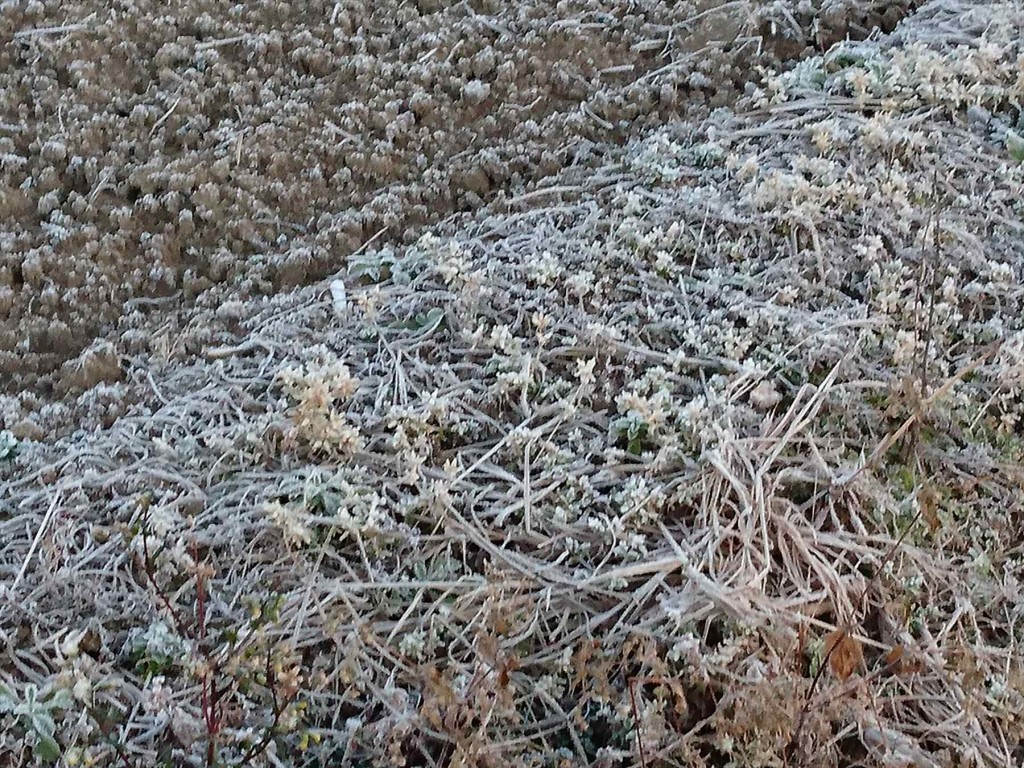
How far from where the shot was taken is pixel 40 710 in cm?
144

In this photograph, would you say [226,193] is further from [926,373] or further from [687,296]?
[926,373]

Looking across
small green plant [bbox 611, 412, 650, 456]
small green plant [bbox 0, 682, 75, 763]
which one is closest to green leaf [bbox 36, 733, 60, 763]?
small green plant [bbox 0, 682, 75, 763]

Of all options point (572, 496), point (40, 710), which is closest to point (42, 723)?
point (40, 710)

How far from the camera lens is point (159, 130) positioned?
2232 mm

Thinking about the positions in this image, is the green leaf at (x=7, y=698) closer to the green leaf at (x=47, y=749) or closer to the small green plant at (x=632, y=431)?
the green leaf at (x=47, y=749)

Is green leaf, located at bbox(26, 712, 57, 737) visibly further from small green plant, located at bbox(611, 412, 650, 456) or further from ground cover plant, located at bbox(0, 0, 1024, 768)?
small green plant, located at bbox(611, 412, 650, 456)

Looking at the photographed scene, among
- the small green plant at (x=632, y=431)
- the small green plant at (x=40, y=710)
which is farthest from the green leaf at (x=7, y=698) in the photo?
the small green plant at (x=632, y=431)

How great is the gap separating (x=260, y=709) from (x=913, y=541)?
3.70 feet

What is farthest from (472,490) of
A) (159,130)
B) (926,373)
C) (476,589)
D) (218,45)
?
(218,45)

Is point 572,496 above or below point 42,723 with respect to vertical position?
below

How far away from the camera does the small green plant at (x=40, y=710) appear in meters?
1.41

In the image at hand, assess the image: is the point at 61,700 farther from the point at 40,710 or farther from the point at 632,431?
the point at 632,431

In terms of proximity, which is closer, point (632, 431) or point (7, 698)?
point (7, 698)

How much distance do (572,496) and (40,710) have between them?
872 mm
